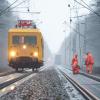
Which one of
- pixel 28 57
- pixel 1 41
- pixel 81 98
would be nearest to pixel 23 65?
pixel 28 57

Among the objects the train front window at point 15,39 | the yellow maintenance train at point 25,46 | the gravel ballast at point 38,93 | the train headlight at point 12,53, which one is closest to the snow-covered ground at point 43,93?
the gravel ballast at point 38,93

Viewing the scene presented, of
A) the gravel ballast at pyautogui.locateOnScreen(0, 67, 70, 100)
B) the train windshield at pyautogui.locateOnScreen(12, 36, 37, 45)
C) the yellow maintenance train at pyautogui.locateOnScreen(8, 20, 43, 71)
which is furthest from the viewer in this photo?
the train windshield at pyautogui.locateOnScreen(12, 36, 37, 45)

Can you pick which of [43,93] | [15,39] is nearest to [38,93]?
[43,93]

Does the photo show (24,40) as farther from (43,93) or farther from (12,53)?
(43,93)

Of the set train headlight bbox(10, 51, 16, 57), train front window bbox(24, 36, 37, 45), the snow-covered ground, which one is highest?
train front window bbox(24, 36, 37, 45)

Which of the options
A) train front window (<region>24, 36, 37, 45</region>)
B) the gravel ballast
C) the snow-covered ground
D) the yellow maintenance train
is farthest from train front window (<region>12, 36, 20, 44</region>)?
the gravel ballast

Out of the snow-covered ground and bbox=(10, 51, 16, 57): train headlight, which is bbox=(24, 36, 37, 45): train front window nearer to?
bbox=(10, 51, 16, 57): train headlight

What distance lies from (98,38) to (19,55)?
60.2m

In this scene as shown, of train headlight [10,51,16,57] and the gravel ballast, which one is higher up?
train headlight [10,51,16,57]

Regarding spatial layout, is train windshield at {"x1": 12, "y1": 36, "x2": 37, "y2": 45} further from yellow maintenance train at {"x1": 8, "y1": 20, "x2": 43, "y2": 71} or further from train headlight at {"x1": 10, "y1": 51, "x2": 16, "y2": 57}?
train headlight at {"x1": 10, "y1": 51, "x2": 16, "y2": 57}

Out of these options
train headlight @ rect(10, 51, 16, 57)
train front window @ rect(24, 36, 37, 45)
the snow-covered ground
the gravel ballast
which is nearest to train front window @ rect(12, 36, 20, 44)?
train front window @ rect(24, 36, 37, 45)

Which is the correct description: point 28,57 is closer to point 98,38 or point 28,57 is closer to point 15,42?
point 15,42

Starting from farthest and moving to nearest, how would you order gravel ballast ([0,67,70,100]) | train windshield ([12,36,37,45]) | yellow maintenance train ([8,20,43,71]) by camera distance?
train windshield ([12,36,37,45]) → yellow maintenance train ([8,20,43,71]) → gravel ballast ([0,67,70,100])

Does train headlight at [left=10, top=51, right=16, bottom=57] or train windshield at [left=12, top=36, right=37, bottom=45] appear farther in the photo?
train windshield at [left=12, top=36, right=37, bottom=45]
